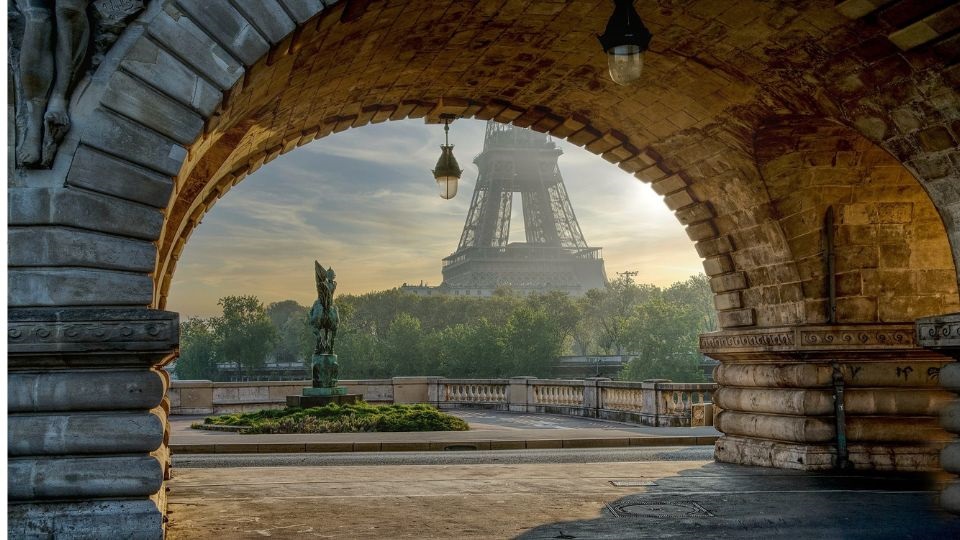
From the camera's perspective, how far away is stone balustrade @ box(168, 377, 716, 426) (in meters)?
24.5

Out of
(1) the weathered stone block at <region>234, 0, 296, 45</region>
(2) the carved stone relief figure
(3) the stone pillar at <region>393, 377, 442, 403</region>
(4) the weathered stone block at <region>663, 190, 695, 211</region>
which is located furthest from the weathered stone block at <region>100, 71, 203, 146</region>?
(3) the stone pillar at <region>393, 377, 442, 403</region>

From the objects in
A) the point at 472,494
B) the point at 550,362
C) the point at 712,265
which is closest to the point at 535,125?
the point at 712,265

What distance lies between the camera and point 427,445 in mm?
18984

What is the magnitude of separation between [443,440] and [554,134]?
783 cm

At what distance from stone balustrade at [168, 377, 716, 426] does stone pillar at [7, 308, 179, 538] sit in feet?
62.1

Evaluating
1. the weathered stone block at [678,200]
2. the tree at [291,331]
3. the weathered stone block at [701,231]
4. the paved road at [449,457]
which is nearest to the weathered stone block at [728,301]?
the weathered stone block at [701,231]

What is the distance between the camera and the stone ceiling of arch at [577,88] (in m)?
Result: 9.28

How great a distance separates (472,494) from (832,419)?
16.5 feet

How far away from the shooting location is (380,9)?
859 centimetres

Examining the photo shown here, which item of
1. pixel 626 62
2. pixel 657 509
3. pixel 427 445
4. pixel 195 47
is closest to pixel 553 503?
pixel 657 509

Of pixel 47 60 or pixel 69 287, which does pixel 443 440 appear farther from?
pixel 47 60

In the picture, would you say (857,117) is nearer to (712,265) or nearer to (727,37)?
(727,37)

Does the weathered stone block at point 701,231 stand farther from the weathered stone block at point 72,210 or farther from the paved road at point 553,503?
the weathered stone block at point 72,210

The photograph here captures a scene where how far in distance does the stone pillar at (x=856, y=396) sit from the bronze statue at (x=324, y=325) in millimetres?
14622
